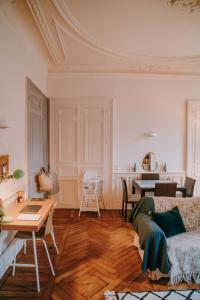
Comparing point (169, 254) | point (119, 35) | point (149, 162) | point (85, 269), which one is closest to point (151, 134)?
point (149, 162)

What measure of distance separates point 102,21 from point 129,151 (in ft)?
9.19

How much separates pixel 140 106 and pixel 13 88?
9.68ft

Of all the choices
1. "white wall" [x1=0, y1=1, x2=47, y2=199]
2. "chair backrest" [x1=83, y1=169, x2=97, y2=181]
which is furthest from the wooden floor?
"chair backrest" [x1=83, y1=169, x2=97, y2=181]

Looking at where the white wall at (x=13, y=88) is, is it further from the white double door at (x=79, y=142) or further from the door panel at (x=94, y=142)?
the door panel at (x=94, y=142)

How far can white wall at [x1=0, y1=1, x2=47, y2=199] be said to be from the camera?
2652 millimetres

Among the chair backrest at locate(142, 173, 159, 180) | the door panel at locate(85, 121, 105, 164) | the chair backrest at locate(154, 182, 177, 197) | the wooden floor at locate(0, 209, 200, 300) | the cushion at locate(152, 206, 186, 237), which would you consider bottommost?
the wooden floor at locate(0, 209, 200, 300)

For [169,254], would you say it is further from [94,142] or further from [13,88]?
[94,142]

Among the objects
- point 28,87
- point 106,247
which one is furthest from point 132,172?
point 28,87

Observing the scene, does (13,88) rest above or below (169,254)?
above

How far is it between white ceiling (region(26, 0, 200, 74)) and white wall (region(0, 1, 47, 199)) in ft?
→ 1.14

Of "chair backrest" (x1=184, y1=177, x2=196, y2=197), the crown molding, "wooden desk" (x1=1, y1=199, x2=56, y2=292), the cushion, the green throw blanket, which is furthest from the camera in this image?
the crown molding

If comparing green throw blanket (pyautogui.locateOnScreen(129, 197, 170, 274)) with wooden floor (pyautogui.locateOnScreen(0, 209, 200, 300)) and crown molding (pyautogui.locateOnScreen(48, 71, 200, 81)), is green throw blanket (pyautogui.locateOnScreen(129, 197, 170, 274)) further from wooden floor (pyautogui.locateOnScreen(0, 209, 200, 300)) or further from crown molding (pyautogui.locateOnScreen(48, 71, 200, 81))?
crown molding (pyautogui.locateOnScreen(48, 71, 200, 81))

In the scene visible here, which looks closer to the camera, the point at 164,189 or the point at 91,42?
the point at 91,42

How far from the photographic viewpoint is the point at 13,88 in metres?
2.96
